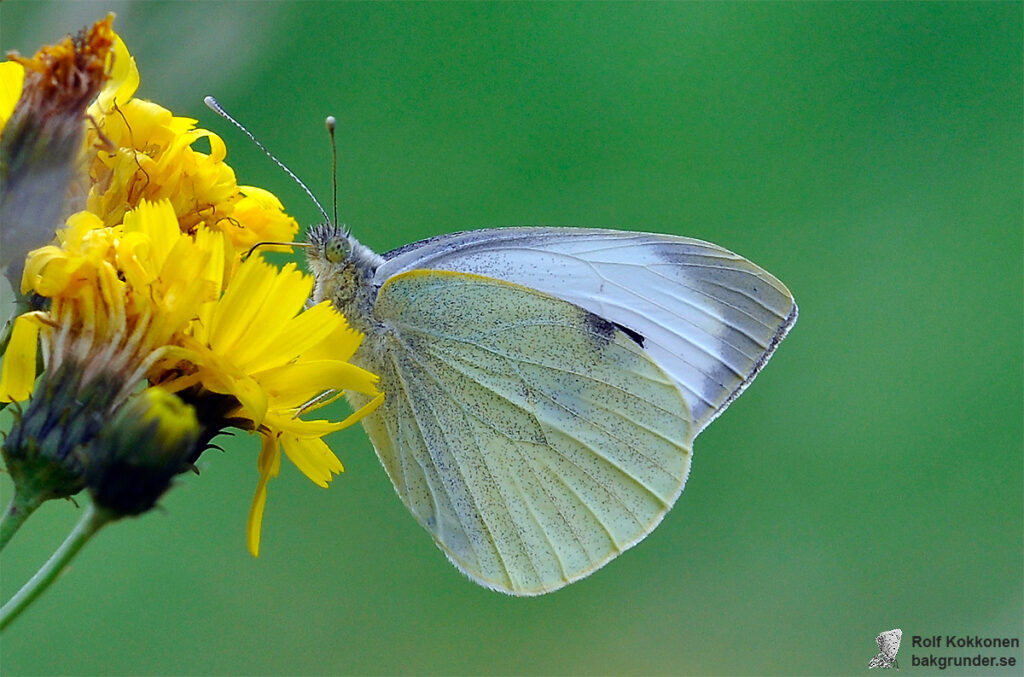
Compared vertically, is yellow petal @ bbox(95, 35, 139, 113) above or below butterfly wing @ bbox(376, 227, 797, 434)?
below

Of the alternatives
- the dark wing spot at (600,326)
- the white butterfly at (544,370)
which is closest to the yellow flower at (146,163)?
the white butterfly at (544,370)

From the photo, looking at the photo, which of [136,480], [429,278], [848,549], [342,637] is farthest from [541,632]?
[136,480]

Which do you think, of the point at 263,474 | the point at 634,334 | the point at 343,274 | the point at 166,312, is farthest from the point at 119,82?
the point at 634,334

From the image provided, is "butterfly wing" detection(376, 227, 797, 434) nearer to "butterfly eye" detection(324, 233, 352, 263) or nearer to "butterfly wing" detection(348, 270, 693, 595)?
"butterfly wing" detection(348, 270, 693, 595)

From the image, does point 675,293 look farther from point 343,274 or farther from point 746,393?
point 746,393

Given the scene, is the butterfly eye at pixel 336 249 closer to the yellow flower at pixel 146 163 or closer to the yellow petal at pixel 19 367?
the yellow flower at pixel 146 163

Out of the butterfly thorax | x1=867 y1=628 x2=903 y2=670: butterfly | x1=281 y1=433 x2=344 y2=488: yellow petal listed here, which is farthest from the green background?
x1=281 y1=433 x2=344 y2=488: yellow petal

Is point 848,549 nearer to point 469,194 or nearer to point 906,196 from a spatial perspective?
point 906,196
